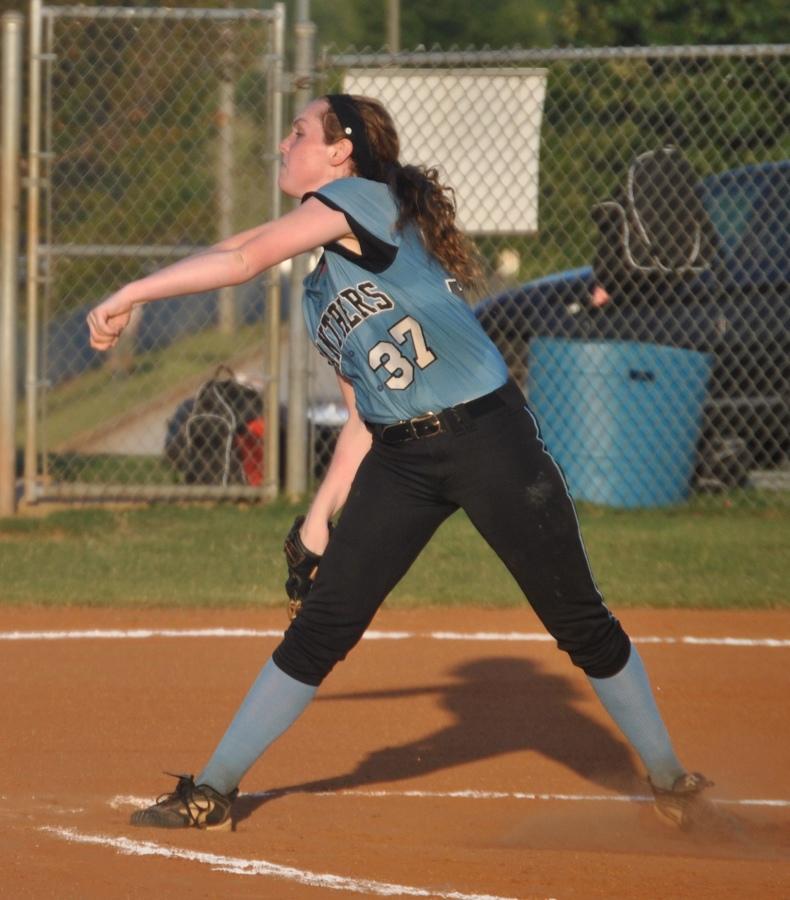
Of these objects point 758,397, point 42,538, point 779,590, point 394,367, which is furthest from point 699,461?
point 394,367

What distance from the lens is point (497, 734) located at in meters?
5.47

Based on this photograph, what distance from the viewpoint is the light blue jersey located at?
3.99 meters

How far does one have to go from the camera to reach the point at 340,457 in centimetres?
474

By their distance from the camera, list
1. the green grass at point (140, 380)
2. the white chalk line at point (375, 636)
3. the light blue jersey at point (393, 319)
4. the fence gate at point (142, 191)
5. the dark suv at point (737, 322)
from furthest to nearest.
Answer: the green grass at point (140, 380), the dark suv at point (737, 322), the fence gate at point (142, 191), the white chalk line at point (375, 636), the light blue jersey at point (393, 319)

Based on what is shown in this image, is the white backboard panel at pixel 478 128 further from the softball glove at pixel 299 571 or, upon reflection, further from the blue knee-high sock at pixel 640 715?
the blue knee-high sock at pixel 640 715

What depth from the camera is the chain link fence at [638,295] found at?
31.4ft

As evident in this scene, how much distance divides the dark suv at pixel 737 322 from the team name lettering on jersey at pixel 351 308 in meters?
5.89

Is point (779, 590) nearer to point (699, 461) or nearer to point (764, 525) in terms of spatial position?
point (764, 525)

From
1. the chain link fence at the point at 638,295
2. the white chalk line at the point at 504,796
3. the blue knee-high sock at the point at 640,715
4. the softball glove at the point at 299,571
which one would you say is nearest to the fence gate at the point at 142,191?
the chain link fence at the point at 638,295

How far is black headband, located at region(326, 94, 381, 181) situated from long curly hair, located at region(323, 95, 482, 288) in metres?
0.01

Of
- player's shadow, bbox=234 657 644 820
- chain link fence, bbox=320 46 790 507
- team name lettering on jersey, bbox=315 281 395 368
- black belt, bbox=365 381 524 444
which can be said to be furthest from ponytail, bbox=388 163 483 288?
chain link fence, bbox=320 46 790 507

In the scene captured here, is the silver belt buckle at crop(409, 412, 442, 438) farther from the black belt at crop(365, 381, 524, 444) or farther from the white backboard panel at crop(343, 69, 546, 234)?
the white backboard panel at crop(343, 69, 546, 234)

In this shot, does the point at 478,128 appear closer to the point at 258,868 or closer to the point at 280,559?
the point at 280,559

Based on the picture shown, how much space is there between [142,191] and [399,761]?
24.1ft
